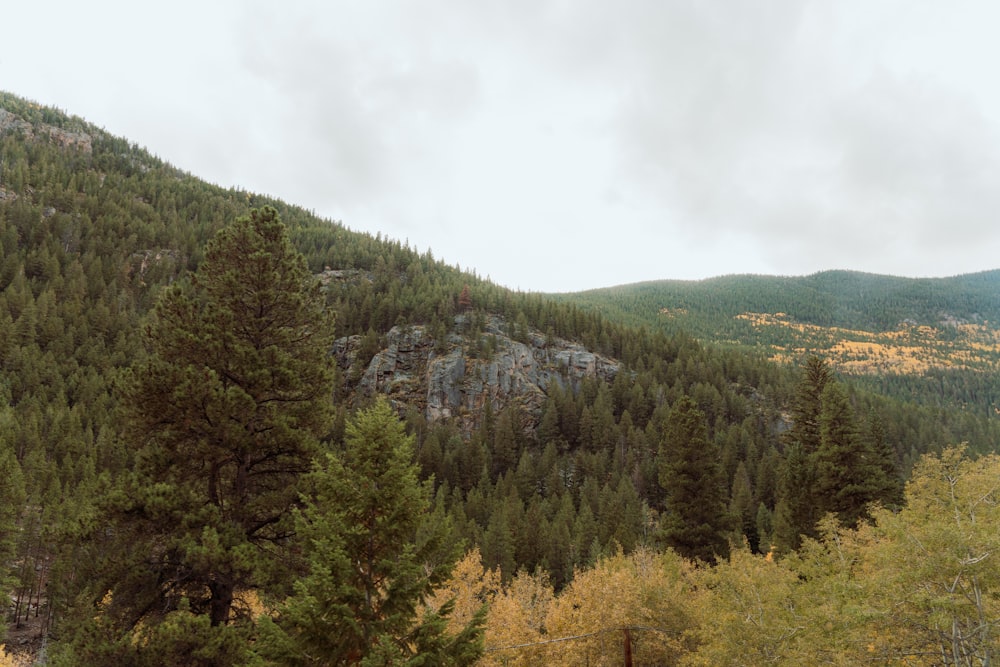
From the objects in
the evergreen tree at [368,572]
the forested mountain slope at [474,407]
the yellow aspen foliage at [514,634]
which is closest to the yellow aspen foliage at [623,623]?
the yellow aspen foliage at [514,634]

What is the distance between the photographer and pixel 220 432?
40.6ft

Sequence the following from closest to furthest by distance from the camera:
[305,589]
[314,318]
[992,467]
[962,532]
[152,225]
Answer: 1. [305,589]
2. [962,532]
3. [314,318]
4. [992,467]
5. [152,225]

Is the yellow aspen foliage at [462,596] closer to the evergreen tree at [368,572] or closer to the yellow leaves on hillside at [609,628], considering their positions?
the yellow leaves on hillside at [609,628]

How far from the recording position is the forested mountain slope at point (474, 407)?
1272 inches

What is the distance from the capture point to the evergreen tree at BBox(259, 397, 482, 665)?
32.3 feet

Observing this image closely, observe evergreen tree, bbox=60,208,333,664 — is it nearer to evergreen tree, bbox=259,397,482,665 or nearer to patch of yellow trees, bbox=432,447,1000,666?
evergreen tree, bbox=259,397,482,665

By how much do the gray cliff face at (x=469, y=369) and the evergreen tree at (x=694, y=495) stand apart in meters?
85.4

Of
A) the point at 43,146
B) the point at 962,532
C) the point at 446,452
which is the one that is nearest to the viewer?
the point at 962,532

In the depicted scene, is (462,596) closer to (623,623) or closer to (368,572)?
(623,623)

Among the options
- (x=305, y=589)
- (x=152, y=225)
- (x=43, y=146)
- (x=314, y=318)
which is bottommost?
(x=305, y=589)

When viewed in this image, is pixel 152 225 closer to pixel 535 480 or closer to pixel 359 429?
pixel 535 480

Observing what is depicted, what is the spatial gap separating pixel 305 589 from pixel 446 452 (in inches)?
3545

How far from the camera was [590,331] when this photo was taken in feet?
474

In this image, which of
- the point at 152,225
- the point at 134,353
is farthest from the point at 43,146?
the point at 134,353
